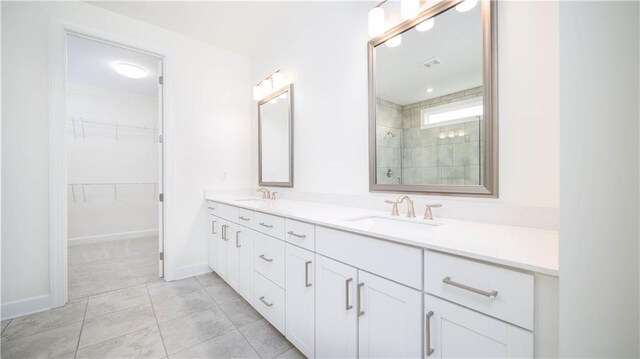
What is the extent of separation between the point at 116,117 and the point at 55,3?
2.53 metres

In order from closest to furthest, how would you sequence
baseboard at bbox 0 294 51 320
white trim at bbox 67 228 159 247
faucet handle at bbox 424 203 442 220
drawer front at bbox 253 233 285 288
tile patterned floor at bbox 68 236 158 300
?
1. faucet handle at bbox 424 203 442 220
2. drawer front at bbox 253 233 285 288
3. baseboard at bbox 0 294 51 320
4. tile patterned floor at bbox 68 236 158 300
5. white trim at bbox 67 228 159 247

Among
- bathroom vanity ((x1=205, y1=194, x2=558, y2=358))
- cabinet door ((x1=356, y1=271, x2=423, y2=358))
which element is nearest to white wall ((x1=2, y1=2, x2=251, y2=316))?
bathroom vanity ((x1=205, y1=194, x2=558, y2=358))

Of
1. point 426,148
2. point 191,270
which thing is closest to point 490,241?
point 426,148

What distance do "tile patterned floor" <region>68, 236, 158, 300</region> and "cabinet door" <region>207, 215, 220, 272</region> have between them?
602mm

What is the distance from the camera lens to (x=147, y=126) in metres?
4.46

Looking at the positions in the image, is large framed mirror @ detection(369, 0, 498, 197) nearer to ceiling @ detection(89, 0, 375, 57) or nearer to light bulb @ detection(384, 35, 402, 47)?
light bulb @ detection(384, 35, 402, 47)

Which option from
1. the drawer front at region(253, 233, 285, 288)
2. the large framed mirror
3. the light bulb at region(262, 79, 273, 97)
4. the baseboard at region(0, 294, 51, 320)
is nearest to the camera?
the large framed mirror

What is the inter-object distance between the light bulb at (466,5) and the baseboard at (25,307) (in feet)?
11.6

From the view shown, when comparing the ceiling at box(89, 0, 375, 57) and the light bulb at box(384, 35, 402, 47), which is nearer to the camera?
the light bulb at box(384, 35, 402, 47)

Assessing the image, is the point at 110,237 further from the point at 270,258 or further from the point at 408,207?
the point at 408,207

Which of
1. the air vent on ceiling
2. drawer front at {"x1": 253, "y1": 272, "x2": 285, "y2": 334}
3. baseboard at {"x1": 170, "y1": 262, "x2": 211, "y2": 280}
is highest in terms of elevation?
the air vent on ceiling

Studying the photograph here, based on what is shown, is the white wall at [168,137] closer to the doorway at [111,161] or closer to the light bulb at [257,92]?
the light bulb at [257,92]

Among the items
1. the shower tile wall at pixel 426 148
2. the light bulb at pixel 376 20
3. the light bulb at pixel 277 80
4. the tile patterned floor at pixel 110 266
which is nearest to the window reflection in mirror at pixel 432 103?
the shower tile wall at pixel 426 148

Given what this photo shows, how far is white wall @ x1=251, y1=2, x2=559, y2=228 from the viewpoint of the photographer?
3.42 ft
